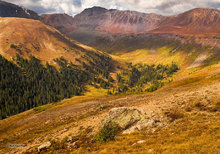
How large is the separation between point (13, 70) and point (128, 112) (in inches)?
8537

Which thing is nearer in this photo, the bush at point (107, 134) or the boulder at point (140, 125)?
the bush at point (107, 134)

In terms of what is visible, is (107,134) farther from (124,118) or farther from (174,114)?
(174,114)

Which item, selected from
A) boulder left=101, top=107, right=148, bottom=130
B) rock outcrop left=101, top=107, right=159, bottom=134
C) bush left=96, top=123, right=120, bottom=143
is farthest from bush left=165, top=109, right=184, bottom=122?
bush left=96, top=123, right=120, bottom=143

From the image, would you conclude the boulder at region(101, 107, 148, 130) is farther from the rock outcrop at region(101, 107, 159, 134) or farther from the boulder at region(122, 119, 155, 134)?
the boulder at region(122, 119, 155, 134)

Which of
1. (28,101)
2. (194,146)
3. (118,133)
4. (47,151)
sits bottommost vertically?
(28,101)

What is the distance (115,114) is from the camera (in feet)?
91.7

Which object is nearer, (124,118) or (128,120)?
(128,120)

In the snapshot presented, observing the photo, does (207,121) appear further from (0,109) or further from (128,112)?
(0,109)

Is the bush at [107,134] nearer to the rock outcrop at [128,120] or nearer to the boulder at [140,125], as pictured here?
the rock outcrop at [128,120]

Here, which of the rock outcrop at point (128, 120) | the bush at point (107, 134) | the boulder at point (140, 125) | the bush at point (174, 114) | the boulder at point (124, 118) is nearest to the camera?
the bush at point (107, 134)

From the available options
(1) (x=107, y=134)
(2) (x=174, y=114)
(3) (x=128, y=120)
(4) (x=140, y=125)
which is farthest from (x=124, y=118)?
(2) (x=174, y=114)

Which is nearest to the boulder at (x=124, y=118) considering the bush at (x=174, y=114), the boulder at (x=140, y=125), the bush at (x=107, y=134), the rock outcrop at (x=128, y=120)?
the rock outcrop at (x=128, y=120)

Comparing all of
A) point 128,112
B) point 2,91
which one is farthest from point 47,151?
point 2,91

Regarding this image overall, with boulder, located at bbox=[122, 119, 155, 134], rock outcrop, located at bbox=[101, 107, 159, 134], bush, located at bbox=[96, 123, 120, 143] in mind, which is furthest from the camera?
rock outcrop, located at bbox=[101, 107, 159, 134]
